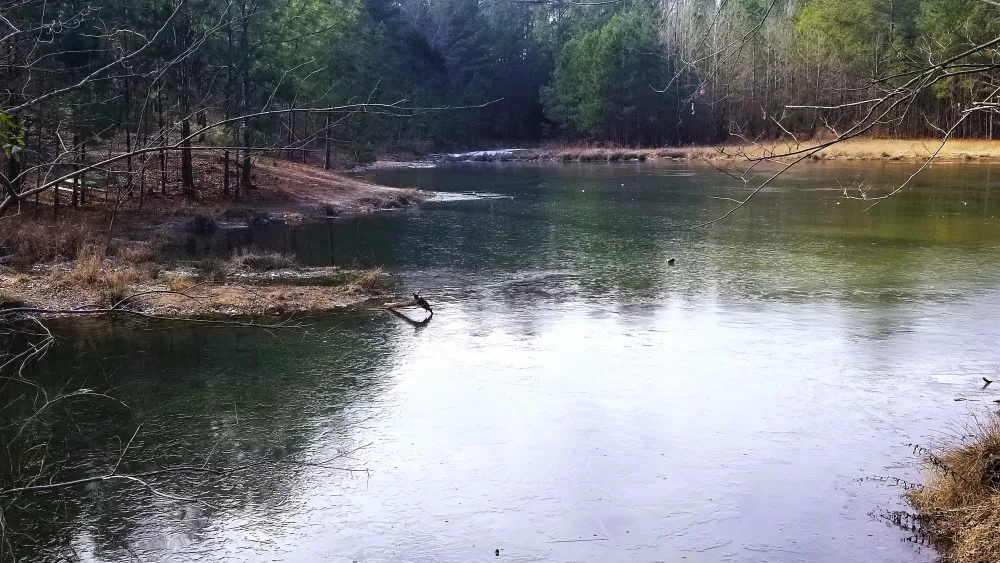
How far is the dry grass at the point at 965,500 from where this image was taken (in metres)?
6.37

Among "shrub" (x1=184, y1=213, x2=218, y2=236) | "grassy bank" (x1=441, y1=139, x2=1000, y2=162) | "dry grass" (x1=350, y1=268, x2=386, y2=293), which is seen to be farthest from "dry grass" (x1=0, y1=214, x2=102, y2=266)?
"grassy bank" (x1=441, y1=139, x2=1000, y2=162)

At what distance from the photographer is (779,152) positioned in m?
50.2

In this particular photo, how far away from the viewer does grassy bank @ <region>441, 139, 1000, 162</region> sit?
5012 cm

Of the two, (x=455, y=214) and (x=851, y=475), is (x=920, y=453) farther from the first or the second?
(x=455, y=214)

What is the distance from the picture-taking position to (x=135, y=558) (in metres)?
6.98

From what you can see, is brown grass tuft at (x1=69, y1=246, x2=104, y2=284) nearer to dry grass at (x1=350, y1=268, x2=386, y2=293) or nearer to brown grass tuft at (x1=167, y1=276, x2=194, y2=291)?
brown grass tuft at (x1=167, y1=276, x2=194, y2=291)

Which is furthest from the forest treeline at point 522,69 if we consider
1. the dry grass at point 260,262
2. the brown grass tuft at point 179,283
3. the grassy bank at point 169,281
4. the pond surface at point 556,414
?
the pond surface at point 556,414

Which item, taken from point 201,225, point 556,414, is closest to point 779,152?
point 201,225

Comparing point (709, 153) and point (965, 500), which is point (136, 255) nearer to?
point (965, 500)

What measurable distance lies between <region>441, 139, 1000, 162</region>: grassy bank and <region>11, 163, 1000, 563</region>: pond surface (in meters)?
22.7

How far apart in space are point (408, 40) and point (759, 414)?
71.2 metres

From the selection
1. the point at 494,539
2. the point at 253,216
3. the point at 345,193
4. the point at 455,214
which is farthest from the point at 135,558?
the point at 345,193

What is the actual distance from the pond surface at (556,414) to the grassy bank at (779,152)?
A: 894 inches

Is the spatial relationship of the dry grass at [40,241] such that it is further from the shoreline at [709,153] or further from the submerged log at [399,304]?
the shoreline at [709,153]
